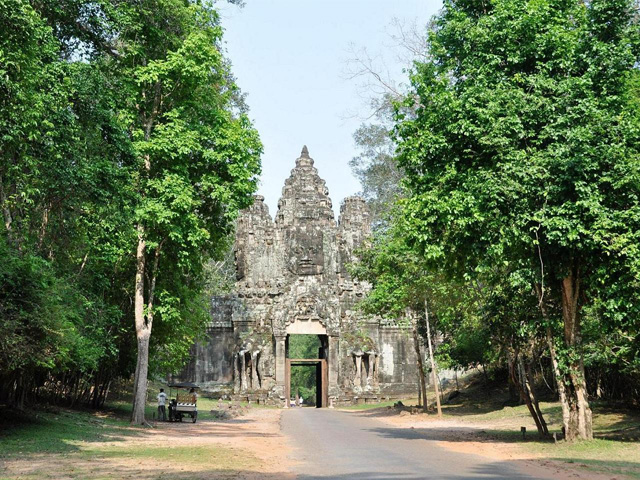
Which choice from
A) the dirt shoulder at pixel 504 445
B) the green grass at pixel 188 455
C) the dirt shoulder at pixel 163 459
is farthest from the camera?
the green grass at pixel 188 455

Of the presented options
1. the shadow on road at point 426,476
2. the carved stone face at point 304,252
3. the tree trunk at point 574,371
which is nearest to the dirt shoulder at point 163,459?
the shadow on road at point 426,476

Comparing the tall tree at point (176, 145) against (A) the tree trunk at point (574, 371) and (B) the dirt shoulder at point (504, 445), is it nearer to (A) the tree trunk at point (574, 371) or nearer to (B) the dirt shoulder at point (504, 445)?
(B) the dirt shoulder at point (504, 445)

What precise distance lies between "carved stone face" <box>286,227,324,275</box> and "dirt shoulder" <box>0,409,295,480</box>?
24869 mm

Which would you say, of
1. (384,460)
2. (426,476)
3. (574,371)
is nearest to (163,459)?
(384,460)

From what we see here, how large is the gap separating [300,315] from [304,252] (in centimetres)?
476

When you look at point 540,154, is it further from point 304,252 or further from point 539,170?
point 304,252

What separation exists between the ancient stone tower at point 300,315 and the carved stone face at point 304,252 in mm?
62

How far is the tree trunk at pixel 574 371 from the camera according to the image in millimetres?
15562

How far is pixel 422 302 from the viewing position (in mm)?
30281

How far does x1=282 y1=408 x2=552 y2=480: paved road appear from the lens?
1051 cm

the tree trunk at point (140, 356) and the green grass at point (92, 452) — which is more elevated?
the tree trunk at point (140, 356)

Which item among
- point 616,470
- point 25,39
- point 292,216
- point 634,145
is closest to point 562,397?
point 616,470

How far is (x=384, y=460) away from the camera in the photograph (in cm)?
1261

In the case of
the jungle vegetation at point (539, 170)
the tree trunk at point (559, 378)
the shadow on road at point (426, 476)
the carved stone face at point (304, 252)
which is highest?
the carved stone face at point (304, 252)
